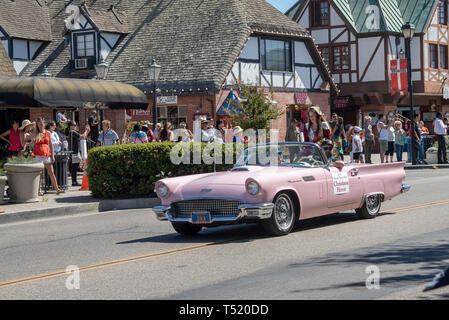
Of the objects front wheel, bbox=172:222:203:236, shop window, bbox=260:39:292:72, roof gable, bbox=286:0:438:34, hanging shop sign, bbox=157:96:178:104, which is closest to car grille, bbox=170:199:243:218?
front wheel, bbox=172:222:203:236

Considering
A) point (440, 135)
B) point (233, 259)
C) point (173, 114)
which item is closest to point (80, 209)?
point (233, 259)

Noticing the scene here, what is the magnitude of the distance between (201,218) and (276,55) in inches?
1094

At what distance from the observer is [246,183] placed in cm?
996

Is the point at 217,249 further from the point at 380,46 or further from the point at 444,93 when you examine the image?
the point at 444,93

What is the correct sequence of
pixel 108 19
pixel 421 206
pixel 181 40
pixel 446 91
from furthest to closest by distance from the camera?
pixel 446 91, pixel 108 19, pixel 181 40, pixel 421 206

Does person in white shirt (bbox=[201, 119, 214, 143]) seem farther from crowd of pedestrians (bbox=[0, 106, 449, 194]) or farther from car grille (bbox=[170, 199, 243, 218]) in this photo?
car grille (bbox=[170, 199, 243, 218])

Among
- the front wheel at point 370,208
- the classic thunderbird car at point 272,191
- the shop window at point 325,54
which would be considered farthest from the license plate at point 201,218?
the shop window at point 325,54

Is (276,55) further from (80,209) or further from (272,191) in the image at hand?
(272,191)

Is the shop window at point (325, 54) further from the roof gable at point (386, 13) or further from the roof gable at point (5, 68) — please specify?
the roof gable at point (5, 68)

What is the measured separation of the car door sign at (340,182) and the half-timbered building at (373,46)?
3195 centimetres

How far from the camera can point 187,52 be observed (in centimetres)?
3512

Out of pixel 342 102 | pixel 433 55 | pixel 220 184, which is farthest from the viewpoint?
pixel 433 55

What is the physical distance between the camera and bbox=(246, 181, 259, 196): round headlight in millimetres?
9859
